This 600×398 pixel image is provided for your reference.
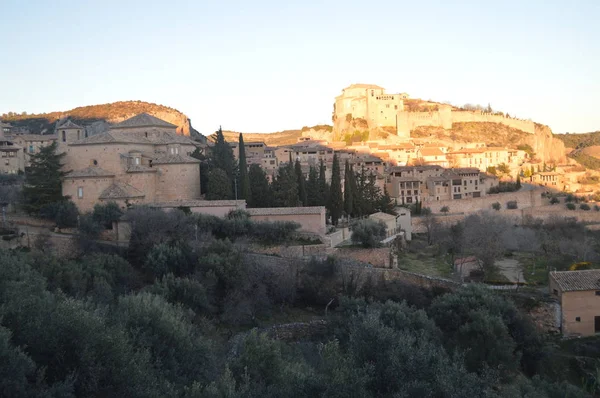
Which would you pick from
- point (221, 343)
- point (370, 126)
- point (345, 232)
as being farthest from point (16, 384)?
point (370, 126)

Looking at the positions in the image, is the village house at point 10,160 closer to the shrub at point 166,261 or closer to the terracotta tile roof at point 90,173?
the terracotta tile roof at point 90,173

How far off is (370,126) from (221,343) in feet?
202

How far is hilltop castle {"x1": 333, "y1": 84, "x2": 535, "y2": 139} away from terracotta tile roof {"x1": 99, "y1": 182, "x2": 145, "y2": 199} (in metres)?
53.1

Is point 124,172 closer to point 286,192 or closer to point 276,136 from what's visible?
point 286,192

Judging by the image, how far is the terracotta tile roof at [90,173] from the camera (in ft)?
77.5

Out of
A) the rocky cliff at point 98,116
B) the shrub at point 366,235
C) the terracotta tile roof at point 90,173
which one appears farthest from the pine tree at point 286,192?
the rocky cliff at point 98,116

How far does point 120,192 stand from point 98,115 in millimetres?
49100

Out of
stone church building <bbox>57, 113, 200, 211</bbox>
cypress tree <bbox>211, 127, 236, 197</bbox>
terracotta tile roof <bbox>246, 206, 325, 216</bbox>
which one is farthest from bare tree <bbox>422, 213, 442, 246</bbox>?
stone church building <bbox>57, 113, 200, 211</bbox>

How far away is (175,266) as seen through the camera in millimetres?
20047

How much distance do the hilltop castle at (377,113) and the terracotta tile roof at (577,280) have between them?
54697 millimetres

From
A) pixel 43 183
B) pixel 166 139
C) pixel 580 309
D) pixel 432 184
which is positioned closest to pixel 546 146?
pixel 432 184

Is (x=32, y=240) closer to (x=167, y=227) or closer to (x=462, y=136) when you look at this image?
(x=167, y=227)

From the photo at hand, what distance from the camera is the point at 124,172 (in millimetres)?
24719

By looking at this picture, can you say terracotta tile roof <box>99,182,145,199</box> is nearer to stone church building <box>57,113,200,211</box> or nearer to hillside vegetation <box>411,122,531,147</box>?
stone church building <box>57,113,200,211</box>
